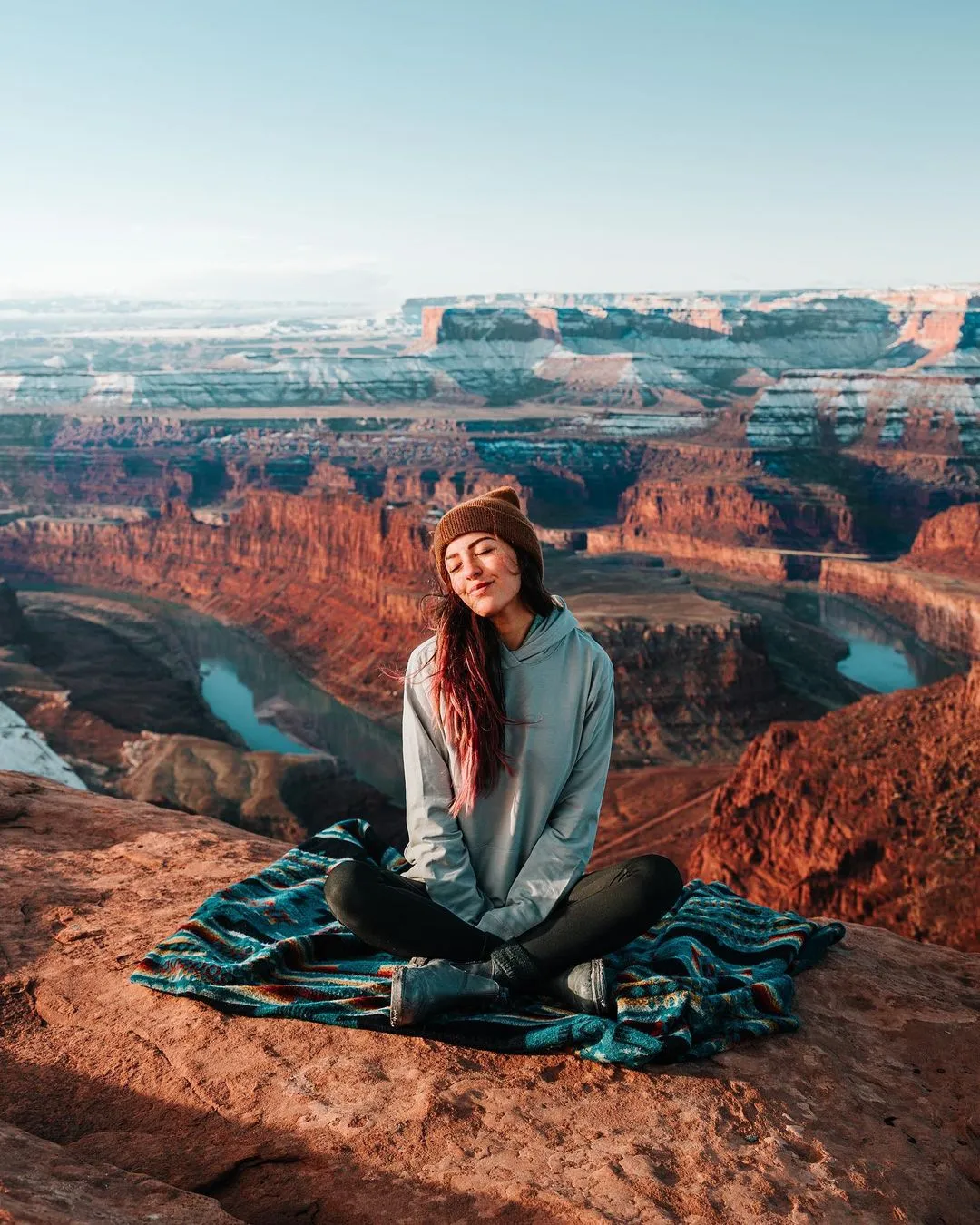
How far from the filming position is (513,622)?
689 cm

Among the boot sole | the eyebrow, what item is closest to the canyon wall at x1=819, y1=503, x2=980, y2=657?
the eyebrow

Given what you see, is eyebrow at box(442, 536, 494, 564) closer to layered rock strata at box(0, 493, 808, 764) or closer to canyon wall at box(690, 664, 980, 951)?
canyon wall at box(690, 664, 980, 951)

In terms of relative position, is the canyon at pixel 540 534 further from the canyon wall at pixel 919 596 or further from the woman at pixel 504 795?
the woman at pixel 504 795

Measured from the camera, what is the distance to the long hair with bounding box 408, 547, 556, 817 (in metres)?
6.60

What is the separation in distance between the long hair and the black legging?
64cm

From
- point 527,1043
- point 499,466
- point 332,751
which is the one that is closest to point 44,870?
point 527,1043

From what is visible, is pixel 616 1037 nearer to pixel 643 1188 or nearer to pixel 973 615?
pixel 643 1188

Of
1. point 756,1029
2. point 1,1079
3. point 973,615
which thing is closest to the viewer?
point 1,1079

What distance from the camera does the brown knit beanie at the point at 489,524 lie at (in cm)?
672

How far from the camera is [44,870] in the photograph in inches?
340

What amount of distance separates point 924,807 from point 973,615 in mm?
60264

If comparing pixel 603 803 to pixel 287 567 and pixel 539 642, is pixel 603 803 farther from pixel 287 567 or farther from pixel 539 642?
pixel 287 567

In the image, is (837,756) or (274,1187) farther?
(837,756)

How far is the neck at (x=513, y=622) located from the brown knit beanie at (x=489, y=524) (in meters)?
0.28
